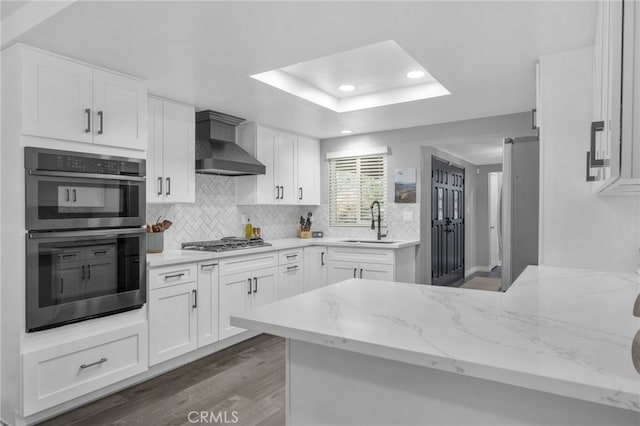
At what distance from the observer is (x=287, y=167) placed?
16.3ft

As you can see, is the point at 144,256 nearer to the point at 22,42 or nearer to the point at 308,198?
the point at 22,42

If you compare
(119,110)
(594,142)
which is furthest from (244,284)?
(594,142)

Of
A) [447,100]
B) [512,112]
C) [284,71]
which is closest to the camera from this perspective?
[284,71]

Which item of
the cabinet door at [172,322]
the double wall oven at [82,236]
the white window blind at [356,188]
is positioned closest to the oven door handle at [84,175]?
the double wall oven at [82,236]

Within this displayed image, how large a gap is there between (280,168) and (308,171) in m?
0.57

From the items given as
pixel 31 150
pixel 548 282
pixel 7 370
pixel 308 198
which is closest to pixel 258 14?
pixel 31 150

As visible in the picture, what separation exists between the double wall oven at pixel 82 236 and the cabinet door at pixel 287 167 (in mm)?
2033

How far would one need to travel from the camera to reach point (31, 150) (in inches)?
92.6

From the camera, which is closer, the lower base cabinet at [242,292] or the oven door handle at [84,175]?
the oven door handle at [84,175]

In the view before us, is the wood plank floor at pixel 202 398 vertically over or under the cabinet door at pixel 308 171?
under

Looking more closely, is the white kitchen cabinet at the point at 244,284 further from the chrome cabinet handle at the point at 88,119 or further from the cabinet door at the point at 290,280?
the chrome cabinet handle at the point at 88,119

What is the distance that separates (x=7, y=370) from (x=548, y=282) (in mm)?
3061

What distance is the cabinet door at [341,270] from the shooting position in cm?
459

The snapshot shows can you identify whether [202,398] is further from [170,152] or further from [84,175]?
[170,152]
